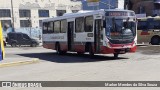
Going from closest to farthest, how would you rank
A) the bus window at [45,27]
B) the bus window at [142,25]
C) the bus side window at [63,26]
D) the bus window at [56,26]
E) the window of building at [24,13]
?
the bus side window at [63,26] → the bus window at [56,26] → the bus window at [45,27] → the bus window at [142,25] → the window of building at [24,13]

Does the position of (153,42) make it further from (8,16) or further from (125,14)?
(8,16)

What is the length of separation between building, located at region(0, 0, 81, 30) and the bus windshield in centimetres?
6288

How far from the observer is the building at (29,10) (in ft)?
287

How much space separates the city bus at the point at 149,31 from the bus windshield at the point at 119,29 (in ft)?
46.4

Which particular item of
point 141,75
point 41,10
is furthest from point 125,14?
A: point 41,10

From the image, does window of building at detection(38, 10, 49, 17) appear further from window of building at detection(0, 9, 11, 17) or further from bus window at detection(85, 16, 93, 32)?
bus window at detection(85, 16, 93, 32)

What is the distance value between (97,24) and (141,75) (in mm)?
8568

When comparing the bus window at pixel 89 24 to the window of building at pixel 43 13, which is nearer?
the bus window at pixel 89 24

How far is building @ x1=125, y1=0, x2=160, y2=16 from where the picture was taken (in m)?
69.3

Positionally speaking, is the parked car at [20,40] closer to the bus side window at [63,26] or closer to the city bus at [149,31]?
the city bus at [149,31]

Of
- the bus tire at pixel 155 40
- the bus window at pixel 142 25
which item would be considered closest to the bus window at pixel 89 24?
the bus tire at pixel 155 40

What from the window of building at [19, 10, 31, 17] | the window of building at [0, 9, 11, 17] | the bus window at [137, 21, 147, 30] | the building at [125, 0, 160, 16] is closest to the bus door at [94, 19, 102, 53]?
the bus window at [137, 21, 147, 30]

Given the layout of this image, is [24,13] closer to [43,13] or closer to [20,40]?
[43,13]

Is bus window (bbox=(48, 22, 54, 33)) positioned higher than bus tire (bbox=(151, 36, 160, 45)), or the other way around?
bus window (bbox=(48, 22, 54, 33))
